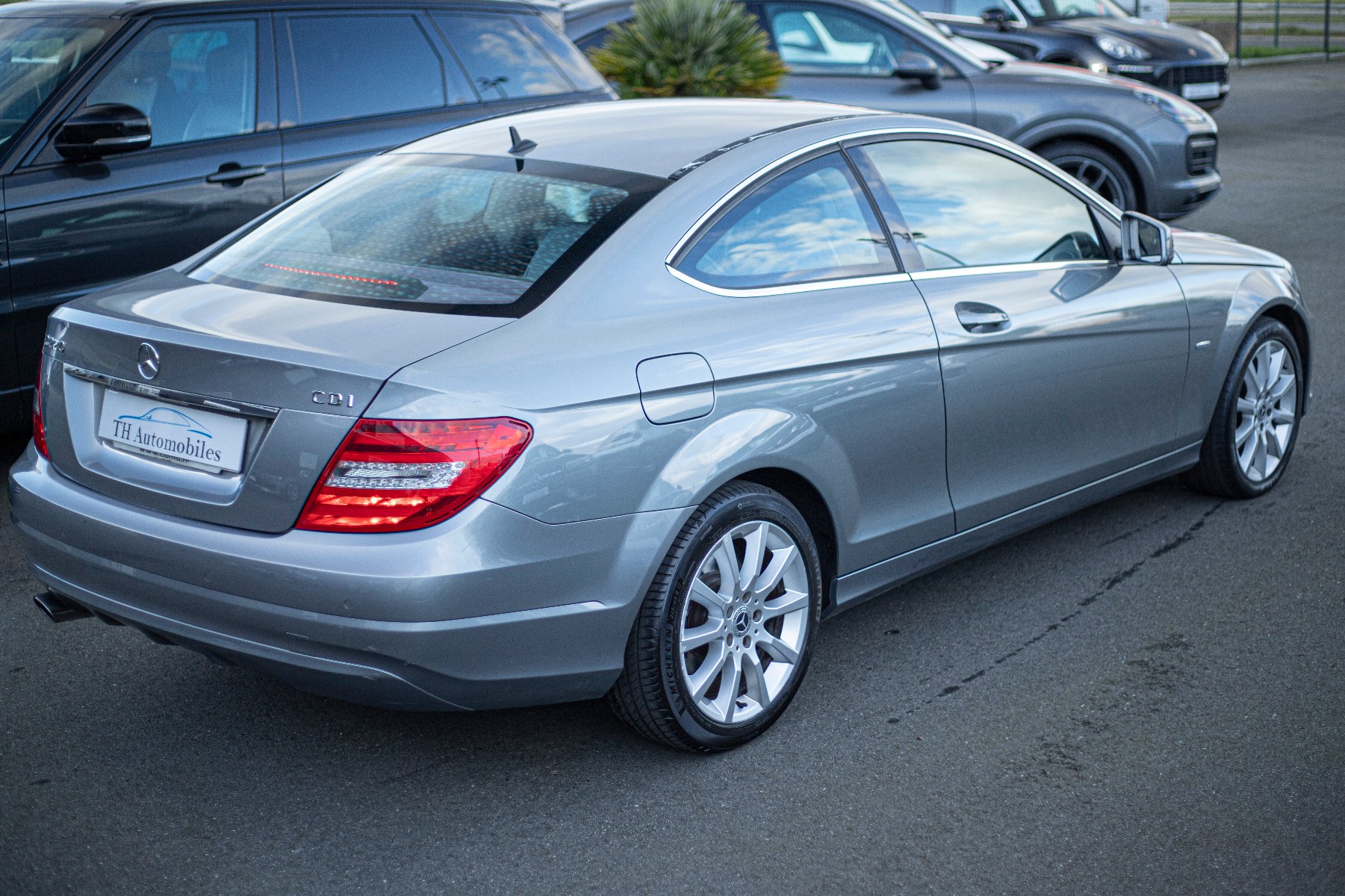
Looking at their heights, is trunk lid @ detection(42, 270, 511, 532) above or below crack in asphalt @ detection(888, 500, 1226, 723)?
above

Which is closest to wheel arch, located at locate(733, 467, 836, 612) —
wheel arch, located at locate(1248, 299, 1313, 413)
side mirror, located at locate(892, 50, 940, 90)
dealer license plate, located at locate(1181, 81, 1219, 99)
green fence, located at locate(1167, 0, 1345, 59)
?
Result: wheel arch, located at locate(1248, 299, 1313, 413)

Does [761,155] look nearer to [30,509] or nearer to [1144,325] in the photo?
[1144,325]

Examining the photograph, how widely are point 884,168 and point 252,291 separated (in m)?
1.80

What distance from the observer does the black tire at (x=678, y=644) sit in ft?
10.5

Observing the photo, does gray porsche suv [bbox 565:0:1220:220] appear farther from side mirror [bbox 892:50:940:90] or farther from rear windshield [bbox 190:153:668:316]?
rear windshield [bbox 190:153:668:316]

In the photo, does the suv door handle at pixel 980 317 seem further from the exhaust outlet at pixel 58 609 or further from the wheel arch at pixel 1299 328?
the exhaust outlet at pixel 58 609

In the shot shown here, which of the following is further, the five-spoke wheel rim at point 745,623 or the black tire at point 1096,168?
the black tire at point 1096,168

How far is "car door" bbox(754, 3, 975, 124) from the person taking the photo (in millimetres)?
9180

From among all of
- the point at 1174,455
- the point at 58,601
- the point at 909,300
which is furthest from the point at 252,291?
the point at 1174,455

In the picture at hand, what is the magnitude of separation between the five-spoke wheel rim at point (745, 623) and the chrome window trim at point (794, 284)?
22.9 inches

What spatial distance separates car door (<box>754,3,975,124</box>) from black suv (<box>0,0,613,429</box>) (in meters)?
3.31

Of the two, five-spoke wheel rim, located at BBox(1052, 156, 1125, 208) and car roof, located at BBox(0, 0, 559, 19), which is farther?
five-spoke wheel rim, located at BBox(1052, 156, 1125, 208)

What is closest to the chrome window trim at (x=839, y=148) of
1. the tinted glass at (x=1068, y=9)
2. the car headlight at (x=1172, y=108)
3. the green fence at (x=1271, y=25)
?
the car headlight at (x=1172, y=108)

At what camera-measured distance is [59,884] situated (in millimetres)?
2887
